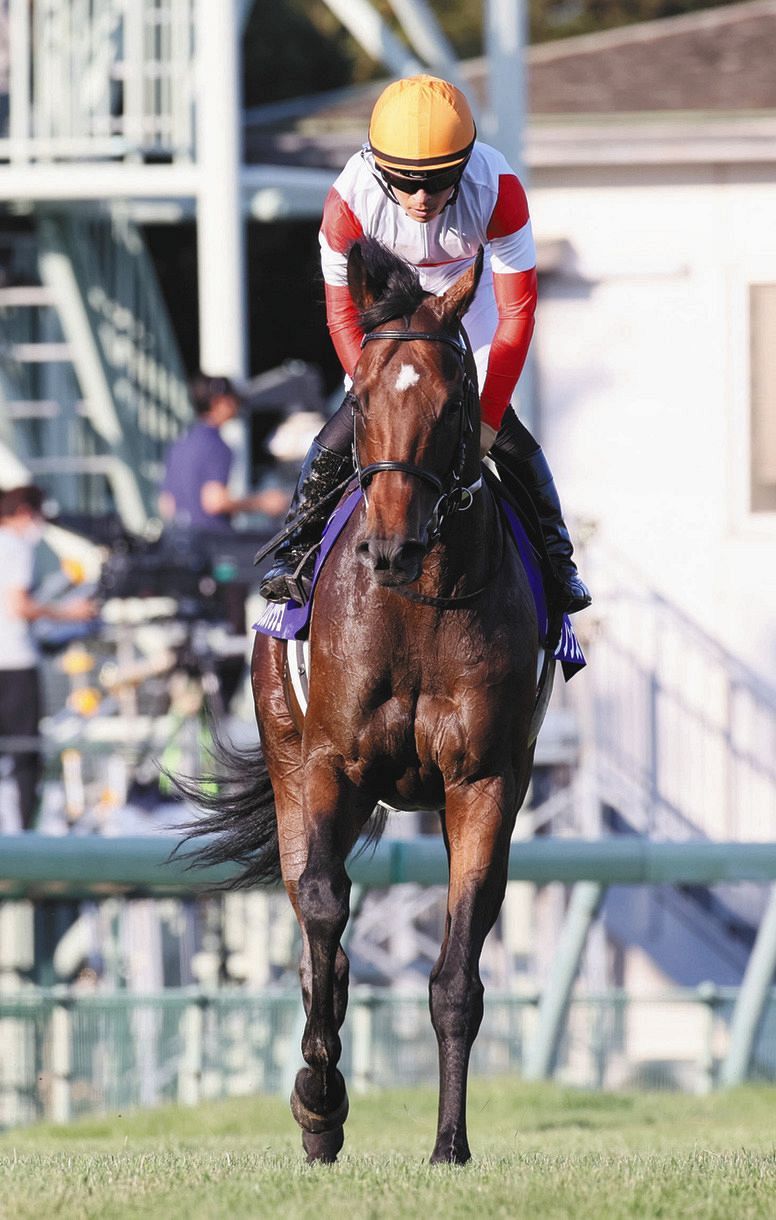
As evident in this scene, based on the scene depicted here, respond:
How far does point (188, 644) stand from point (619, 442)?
3.83m

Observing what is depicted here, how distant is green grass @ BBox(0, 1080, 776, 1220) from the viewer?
13.3ft

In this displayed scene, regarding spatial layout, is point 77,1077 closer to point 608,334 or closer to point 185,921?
point 185,921

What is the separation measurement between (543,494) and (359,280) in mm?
1150

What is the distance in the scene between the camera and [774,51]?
15227 mm

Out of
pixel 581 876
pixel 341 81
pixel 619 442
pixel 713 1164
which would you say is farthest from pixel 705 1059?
pixel 341 81

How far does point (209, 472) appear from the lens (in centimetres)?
1095

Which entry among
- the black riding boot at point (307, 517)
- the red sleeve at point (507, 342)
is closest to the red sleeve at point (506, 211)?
the red sleeve at point (507, 342)

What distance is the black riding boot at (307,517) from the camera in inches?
231

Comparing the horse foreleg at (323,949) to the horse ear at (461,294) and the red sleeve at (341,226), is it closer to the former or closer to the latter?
the horse ear at (461,294)

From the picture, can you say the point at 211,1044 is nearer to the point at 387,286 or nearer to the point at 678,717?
the point at 387,286

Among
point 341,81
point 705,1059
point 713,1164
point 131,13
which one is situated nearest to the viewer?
point 713,1164

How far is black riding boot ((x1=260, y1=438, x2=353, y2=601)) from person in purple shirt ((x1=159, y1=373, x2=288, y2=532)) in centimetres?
474

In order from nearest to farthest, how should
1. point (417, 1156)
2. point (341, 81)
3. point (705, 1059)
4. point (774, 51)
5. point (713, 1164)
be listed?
1. point (713, 1164)
2. point (417, 1156)
3. point (705, 1059)
4. point (774, 51)
5. point (341, 81)

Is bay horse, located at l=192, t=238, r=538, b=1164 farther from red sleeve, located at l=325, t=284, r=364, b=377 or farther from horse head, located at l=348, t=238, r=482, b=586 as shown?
red sleeve, located at l=325, t=284, r=364, b=377
